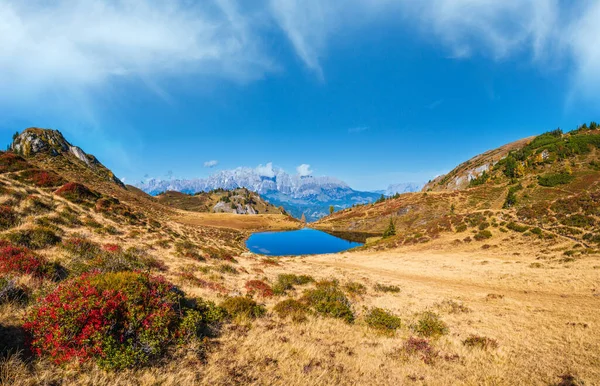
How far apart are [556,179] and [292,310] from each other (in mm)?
125408

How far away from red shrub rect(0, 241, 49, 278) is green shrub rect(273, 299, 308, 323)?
11.3 meters

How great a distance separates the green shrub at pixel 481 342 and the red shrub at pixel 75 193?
44.4 meters

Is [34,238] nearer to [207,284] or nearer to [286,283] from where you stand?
[207,284]

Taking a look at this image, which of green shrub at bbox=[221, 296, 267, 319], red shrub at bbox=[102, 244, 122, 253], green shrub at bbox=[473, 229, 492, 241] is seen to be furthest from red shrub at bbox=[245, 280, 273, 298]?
green shrub at bbox=[473, 229, 492, 241]

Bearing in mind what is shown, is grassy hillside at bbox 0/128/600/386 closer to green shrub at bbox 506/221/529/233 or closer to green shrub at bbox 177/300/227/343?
green shrub at bbox 177/300/227/343

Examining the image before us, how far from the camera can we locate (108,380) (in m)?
6.38

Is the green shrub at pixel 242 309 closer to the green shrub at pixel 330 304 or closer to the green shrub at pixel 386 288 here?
the green shrub at pixel 330 304

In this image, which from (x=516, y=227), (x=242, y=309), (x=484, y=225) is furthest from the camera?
(x=484, y=225)

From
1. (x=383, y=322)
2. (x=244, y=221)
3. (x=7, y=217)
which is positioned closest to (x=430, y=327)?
(x=383, y=322)

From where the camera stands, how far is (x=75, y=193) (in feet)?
116

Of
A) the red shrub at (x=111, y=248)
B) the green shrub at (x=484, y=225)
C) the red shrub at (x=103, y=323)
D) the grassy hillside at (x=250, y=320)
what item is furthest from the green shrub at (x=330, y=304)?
the green shrub at (x=484, y=225)

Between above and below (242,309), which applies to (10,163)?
above

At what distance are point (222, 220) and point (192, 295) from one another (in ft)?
459

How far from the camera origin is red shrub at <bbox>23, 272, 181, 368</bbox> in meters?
6.75
